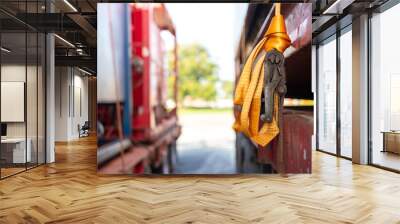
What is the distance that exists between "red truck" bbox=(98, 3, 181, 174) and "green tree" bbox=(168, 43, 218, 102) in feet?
0.44

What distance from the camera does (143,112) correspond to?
4.68 meters

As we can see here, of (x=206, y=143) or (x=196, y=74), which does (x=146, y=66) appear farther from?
(x=206, y=143)

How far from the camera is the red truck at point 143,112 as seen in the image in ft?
15.3

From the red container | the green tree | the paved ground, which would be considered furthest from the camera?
the paved ground

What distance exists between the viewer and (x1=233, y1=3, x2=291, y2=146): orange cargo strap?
536cm

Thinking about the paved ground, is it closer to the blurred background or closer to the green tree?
the blurred background

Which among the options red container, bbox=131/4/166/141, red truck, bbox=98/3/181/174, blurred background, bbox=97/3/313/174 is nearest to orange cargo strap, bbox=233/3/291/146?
blurred background, bbox=97/3/313/174

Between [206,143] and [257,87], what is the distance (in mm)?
1077

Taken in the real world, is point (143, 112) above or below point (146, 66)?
below

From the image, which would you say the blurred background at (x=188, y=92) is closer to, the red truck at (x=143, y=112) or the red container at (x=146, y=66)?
the red truck at (x=143, y=112)

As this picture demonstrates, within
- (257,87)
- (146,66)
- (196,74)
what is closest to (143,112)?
(146,66)

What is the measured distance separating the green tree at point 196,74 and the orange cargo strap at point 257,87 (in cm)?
40

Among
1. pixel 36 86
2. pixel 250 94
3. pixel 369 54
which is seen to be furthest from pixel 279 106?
pixel 36 86

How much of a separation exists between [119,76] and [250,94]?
1823 millimetres
